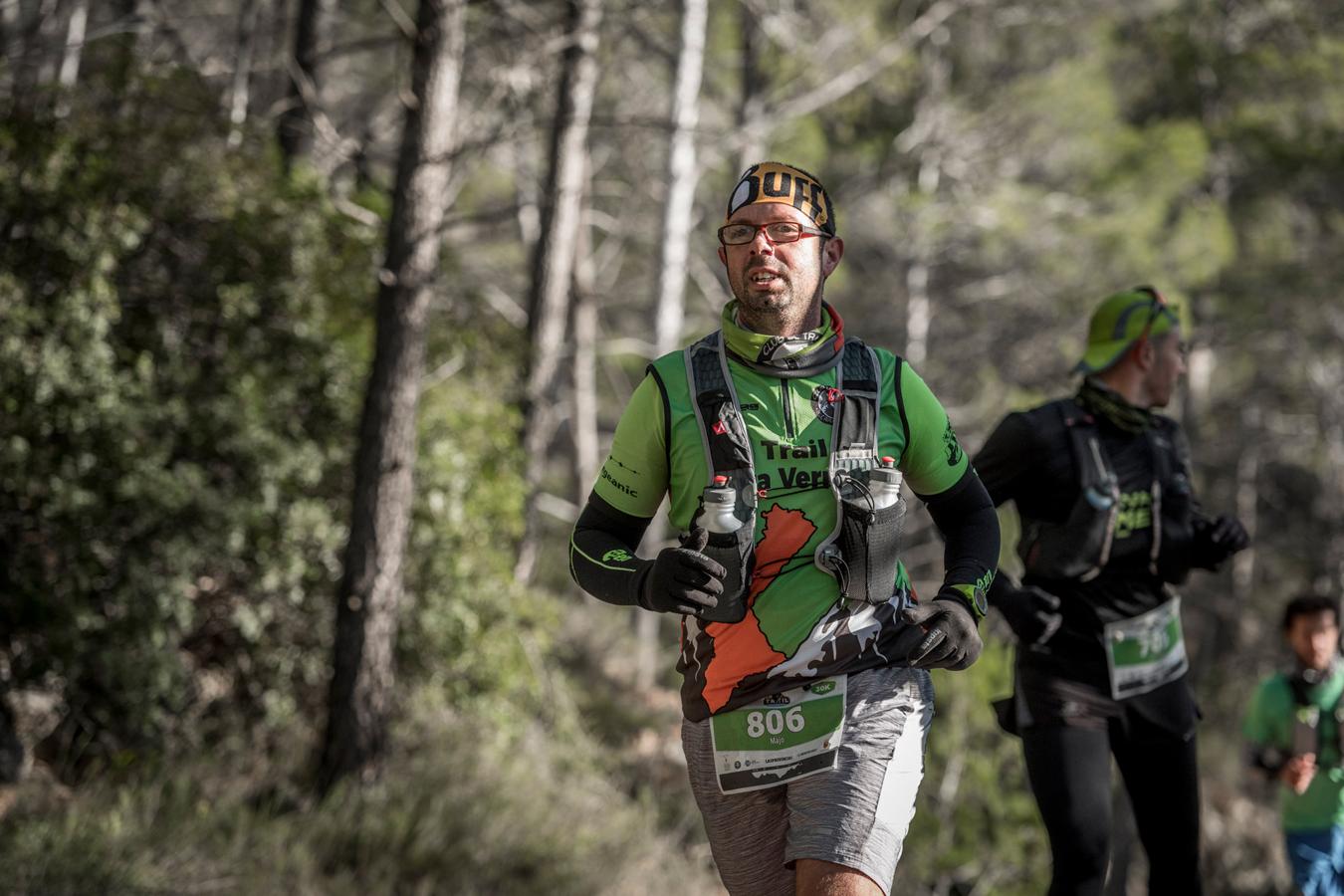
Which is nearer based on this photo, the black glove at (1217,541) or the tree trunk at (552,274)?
the black glove at (1217,541)

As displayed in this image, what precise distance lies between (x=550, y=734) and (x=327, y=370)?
11.3ft

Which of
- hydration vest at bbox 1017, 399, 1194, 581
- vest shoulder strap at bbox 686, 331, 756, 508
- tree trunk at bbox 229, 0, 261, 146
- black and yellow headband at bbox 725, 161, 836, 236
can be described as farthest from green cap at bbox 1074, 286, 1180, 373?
tree trunk at bbox 229, 0, 261, 146

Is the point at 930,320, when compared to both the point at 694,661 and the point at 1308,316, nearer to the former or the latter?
the point at 1308,316

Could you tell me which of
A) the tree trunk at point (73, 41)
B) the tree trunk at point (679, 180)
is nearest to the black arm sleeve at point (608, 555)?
the tree trunk at point (73, 41)

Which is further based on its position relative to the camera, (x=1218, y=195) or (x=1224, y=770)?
(x=1218, y=195)

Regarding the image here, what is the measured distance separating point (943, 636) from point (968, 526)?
1.41 ft

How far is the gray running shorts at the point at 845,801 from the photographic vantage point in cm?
293

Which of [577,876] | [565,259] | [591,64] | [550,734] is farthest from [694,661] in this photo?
[591,64]

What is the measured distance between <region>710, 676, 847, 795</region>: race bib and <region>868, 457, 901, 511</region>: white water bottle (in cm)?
41

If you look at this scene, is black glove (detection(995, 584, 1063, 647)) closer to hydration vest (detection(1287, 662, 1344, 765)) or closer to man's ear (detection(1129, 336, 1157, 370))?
man's ear (detection(1129, 336, 1157, 370))

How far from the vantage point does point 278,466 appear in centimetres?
781

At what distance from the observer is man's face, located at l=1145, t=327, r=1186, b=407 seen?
182 inches

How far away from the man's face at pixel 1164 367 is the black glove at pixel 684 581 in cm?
238

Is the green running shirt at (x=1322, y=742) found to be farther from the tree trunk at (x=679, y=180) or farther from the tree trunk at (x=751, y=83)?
the tree trunk at (x=751, y=83)
